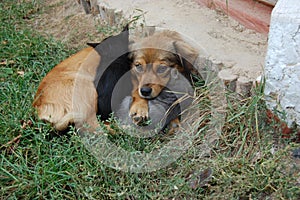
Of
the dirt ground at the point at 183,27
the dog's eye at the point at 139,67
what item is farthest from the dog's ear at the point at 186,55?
the dog's eye at the point at 139,67

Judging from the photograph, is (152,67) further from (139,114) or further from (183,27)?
(183,27)

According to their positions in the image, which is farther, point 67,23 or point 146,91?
point 67,23

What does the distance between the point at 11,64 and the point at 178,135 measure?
2.52m

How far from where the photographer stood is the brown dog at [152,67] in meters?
3.95

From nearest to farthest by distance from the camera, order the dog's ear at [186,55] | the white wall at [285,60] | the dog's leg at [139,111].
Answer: the white wall at [285,60] < the dog's leg at [139,111] < the dog's ear at [186,55]

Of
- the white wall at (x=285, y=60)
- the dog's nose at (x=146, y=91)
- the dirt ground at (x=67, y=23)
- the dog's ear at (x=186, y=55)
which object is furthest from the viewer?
the dirt ground at (x=67, y=23)

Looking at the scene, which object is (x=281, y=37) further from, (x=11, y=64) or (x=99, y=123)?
(x=11, y=64)

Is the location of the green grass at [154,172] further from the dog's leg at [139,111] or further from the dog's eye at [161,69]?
the dog's eye at [161,69]

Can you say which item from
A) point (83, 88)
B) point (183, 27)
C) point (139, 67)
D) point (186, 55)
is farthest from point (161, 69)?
point (183, 27)

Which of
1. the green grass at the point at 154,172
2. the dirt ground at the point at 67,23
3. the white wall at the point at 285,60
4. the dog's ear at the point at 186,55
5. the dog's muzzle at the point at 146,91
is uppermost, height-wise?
the white wall at the point at 285,60

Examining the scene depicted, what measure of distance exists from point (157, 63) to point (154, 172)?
1020 millimetres

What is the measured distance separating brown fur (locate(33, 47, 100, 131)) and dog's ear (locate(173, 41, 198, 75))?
33.5 inches

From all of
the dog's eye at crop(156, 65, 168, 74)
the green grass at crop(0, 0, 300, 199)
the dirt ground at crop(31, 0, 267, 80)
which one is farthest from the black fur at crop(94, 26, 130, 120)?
the dirt ground at crop(31, 0, 267, 80)

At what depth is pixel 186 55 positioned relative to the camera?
4.22 m
